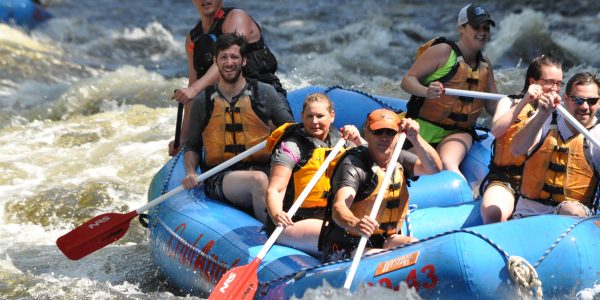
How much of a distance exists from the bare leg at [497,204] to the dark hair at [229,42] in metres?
1.38

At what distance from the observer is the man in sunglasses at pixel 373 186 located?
4.62m

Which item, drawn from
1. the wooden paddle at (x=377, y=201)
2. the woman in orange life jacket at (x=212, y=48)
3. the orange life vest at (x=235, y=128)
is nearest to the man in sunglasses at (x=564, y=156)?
the wooden paddle at (x=377, y=201)

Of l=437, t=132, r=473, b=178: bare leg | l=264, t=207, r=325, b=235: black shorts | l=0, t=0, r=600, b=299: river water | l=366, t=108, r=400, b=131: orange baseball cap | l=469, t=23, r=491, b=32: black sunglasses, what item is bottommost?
l=0, t=0, r=600, b=299: river water

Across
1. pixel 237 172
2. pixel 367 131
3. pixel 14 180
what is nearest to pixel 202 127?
pixel 237 172

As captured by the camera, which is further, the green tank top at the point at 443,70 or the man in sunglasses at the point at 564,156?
the green tank top at the point at 443,70

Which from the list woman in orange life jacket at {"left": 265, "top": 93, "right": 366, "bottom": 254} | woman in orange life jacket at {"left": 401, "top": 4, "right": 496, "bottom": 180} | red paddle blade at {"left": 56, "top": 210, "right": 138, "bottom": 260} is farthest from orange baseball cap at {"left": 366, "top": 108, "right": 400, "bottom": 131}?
red paddle blade at {"left": 56, "top": 210, "right": 138, "bottom": 260}

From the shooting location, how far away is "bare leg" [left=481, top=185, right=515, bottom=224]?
5.22 meters

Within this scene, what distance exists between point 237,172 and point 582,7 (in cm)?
861

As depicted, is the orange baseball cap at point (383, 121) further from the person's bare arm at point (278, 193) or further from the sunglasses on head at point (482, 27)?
the sunglasses on head at point (482, 27)

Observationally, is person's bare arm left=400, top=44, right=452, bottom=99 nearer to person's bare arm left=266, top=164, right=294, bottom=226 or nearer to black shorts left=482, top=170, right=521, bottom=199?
black shorts left=482, top=170, right=521, bottom=199

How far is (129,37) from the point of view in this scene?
14086 mm

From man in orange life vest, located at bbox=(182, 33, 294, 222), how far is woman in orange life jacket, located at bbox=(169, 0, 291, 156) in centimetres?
27

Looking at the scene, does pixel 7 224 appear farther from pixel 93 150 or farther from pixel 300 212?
pixel 300 212

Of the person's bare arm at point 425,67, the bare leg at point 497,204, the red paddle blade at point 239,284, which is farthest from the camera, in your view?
the person's bare arm at point 425,67
